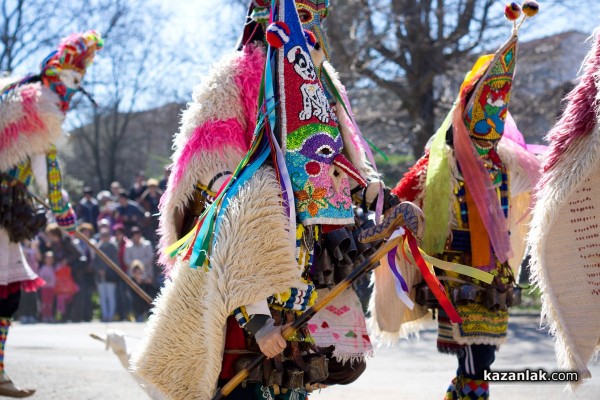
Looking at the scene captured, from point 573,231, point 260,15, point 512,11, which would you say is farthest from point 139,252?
point 573,231

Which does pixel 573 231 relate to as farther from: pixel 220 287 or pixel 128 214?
pixel 128 214

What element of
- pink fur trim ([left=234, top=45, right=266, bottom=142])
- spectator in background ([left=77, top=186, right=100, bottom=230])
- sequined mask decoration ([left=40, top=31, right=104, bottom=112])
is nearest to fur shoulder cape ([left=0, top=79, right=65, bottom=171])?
sequined mask decoration ([left=40, top=31, right=104, bottom=112])

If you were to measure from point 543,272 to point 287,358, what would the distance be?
4.23 ft

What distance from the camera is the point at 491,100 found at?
555 cm

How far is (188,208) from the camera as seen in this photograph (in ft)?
16.7

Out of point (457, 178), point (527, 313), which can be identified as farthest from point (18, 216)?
point (527, 313)

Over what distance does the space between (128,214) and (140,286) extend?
5.14 ft

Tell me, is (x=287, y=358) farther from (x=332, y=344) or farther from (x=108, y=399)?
(x=108, y=399)

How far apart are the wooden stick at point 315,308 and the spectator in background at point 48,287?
1125 cm

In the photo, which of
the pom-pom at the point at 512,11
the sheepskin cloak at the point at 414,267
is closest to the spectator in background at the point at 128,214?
the sheepskin cloak at the point at 414,267

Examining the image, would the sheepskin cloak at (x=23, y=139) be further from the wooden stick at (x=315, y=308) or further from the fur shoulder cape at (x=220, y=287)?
the wooden stick at (x=315, y=308)

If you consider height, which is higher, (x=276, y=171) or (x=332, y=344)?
(x=276, y=171)

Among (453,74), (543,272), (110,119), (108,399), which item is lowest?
(108,399)

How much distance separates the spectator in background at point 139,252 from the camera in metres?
13.6
